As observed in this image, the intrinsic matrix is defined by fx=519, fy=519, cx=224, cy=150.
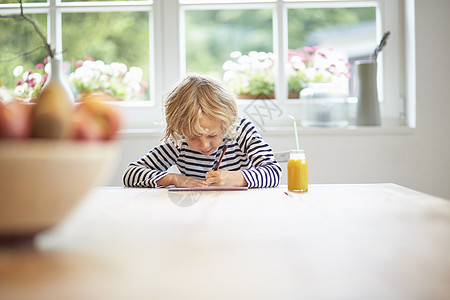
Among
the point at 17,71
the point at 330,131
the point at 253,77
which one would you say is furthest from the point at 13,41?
the point at 330,131

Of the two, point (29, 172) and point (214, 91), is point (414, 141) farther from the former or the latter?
point (29, 172)

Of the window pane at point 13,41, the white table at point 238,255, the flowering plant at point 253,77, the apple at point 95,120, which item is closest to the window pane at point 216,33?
the flowering plant at point 253,77

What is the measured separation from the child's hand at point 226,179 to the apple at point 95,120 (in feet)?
3.26

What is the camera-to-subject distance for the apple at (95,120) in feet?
1.81

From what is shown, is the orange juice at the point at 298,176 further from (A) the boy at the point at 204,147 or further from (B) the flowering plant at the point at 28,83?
(B) the flowering plant at the point at 28,83

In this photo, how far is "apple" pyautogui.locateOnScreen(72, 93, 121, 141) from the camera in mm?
551

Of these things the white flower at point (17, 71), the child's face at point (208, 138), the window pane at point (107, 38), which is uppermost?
the window pane at point (107, 38)

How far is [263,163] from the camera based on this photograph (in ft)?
5.90

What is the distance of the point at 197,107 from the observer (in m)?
1.80

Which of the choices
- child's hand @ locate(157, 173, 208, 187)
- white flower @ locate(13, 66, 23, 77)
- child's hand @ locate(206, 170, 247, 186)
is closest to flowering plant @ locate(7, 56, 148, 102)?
white flower @ locate(13, 66, 23, 77)

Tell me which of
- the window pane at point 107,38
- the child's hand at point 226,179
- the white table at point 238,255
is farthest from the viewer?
the window pane at point 107,38

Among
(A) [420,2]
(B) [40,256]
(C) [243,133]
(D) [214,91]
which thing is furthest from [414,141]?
(B) [40,256]

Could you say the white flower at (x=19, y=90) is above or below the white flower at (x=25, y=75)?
below

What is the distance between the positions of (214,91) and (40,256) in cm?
138
